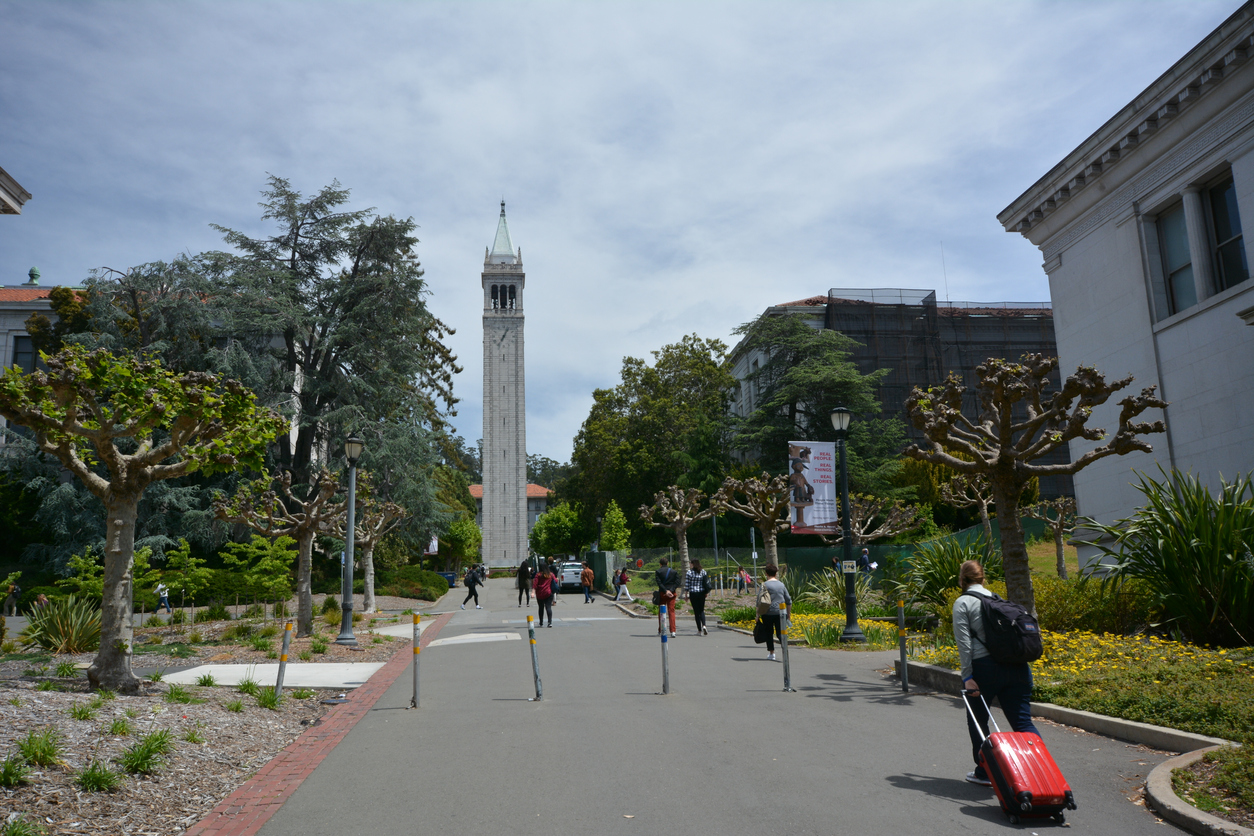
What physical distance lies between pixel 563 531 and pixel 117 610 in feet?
216

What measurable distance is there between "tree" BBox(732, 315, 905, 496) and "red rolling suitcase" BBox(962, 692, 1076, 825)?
3740 centimetres

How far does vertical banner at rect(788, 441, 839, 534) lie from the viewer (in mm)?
25312

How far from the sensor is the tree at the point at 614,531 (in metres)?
50.5

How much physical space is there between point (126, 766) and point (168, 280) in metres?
35.5

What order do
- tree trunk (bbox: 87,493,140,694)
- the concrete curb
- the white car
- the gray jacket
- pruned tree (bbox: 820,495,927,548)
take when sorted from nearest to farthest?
the concrete curb, the gray jacket, tree trunk (bbox: 87,493,140,694), pruned tree (bbox: 820,495,927,548), the white car

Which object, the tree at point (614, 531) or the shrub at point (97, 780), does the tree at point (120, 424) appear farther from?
the tree at point (614, 531)

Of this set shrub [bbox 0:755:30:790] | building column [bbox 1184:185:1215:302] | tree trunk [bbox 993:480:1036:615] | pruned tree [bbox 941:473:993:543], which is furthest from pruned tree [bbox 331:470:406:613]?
building column [bbox 1184:185:1215:302]

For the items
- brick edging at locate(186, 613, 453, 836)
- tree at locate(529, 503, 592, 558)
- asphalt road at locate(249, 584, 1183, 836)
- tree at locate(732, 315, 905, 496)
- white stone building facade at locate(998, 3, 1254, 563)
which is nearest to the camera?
asphalt road at locate(249, 584, 1183, 836)

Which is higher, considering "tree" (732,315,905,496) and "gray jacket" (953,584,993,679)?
"tree" (732,315,905,496)

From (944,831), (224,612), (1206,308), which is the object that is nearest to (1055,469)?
(944,831)

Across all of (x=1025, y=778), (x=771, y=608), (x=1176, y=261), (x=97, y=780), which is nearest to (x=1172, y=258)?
(x=1176, y=261)

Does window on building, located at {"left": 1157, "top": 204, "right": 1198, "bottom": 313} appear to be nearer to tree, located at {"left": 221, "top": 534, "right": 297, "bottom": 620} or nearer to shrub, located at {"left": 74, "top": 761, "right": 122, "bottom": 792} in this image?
shrub, located at {"left": 74, "top": 761, "right": 122, "bottom": 792}

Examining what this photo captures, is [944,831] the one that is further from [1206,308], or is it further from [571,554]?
[571,554]

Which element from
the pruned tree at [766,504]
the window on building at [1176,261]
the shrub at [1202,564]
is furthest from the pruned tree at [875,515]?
the shrub at [1202,564]
